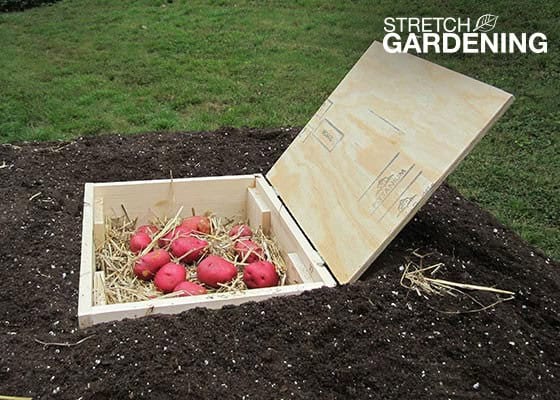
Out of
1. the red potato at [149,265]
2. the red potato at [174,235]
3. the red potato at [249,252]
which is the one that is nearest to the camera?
the red potato at [149,265]

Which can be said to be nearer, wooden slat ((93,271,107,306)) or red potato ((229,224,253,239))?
Result: wooden slat ((93,271,107,306))

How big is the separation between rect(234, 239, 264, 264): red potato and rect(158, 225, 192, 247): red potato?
27cm

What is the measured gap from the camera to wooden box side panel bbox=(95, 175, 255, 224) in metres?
3.36

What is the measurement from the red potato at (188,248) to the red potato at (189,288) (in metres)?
0.31

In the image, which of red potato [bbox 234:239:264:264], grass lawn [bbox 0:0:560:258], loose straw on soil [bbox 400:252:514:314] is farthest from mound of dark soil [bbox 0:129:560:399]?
grass lawn [bbox 0:0:560:258]

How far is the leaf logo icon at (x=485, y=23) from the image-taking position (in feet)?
25.6

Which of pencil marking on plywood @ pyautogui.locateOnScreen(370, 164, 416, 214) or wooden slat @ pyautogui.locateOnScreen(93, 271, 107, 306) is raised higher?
pencil marking on plywood @ pyautogui.locateOnScreen(370, 164, 416, 214)

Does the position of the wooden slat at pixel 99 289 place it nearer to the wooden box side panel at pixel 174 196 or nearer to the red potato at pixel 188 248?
the red potato at pixel 188 248

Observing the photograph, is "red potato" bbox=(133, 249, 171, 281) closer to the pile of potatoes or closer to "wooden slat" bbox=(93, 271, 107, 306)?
the pile of potatoes

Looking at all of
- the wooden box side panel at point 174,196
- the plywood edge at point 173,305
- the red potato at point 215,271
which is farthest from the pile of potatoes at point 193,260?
the plywood edge at point 173,305

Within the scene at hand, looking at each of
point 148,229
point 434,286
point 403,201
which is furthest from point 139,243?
point 434,286

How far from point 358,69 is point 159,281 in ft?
4.63

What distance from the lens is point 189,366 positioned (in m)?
2.00

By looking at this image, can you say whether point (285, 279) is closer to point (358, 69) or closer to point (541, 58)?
point (358, 69)
